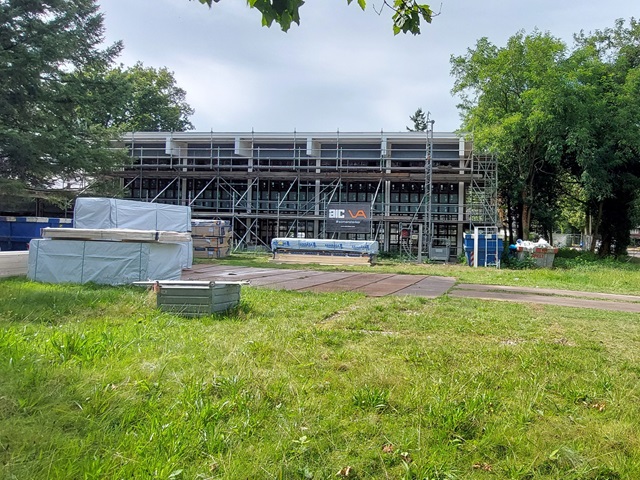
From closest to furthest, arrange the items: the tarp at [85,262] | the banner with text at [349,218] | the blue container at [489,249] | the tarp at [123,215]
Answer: the tarp at [85,262], the tarp at [123,215], the blue container at [489,249], the banner with text at [349,218]

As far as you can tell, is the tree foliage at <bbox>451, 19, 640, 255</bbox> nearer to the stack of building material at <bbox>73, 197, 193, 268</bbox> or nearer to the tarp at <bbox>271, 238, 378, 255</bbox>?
the tarp at <bbox>271, 238, 378, 255</bbox>

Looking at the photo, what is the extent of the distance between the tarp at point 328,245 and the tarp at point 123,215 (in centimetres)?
772

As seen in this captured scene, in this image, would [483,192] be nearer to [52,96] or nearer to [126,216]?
[126,216]

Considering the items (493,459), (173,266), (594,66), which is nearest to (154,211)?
(173,266)

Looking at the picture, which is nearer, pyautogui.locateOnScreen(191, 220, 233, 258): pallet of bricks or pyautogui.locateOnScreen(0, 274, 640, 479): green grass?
pyautogui.locateOnScreen(0, 274, 640, 479): green grass

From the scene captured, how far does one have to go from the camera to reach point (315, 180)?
32.9m

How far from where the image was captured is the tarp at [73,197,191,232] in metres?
18.5

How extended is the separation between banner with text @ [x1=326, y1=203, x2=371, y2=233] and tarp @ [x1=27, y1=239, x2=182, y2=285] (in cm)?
1721

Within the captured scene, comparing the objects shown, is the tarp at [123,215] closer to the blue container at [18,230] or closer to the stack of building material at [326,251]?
the blue container at [18,230]

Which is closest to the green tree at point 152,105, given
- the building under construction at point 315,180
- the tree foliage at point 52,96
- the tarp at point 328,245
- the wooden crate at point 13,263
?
the building under construction at point 315,180

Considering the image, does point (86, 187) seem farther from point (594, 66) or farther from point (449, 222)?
point (594, 66)

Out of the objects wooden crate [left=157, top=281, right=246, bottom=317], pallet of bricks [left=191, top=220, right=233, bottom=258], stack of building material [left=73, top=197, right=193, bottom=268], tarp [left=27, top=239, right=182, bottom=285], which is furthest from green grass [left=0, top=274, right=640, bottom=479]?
pallet of bricks [left=191, top=220, right=233, bottom=258]

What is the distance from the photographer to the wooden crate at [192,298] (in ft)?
25.9

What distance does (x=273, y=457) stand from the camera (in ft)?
10.1
